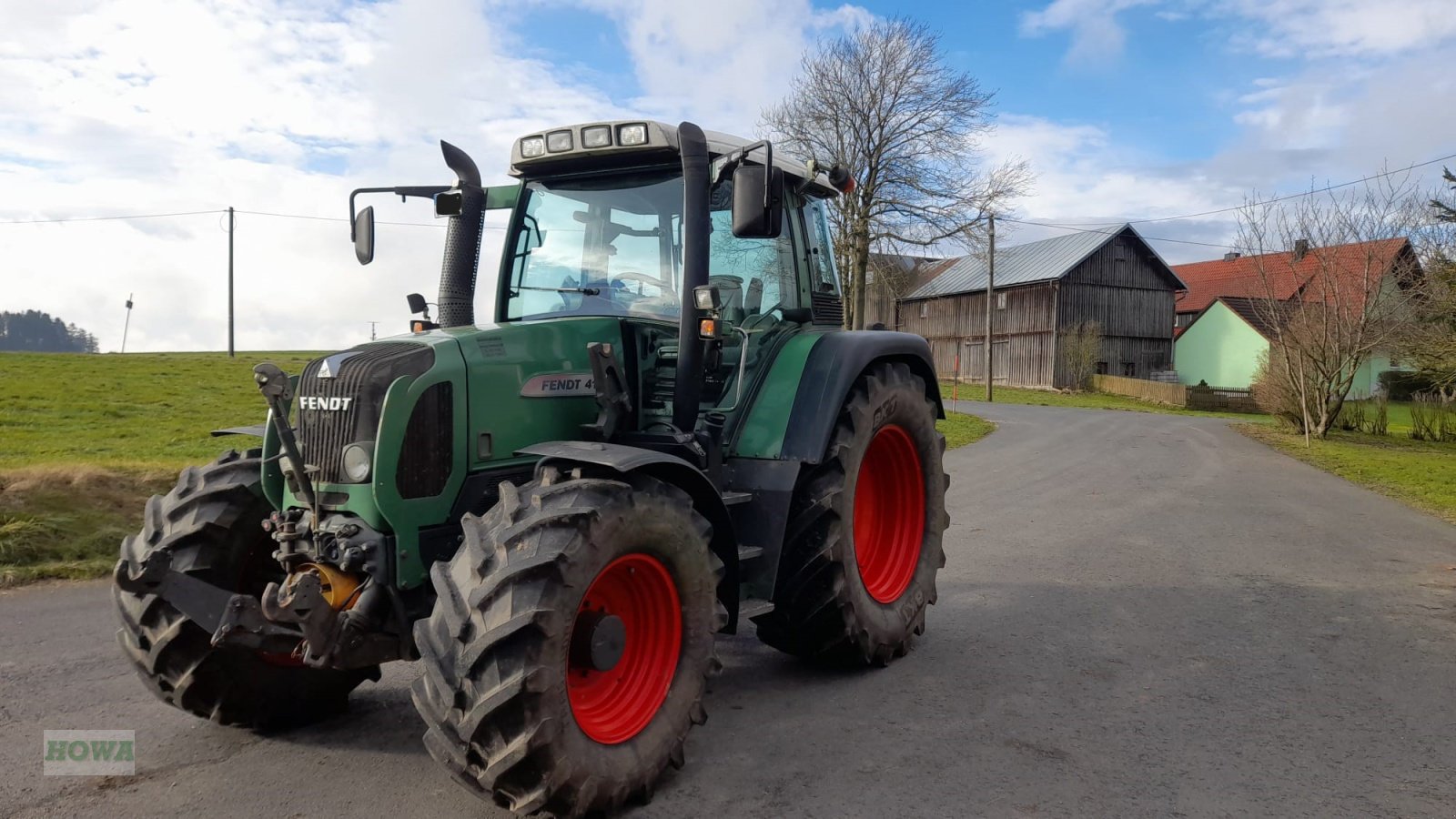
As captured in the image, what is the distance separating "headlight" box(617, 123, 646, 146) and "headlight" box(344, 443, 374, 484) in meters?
1.79

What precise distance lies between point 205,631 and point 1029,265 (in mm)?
49259

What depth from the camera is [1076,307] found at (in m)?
46.1

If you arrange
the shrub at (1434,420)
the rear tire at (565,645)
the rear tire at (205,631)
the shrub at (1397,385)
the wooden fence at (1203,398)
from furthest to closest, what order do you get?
the shrub at (1397,385) < the wooden fence at (1203,398) < the shrub at (1434,420) < the rear tire at (205,631) < the rear tire at (565,645)

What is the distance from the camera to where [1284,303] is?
963 inches

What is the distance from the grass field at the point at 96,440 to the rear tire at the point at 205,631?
2.91ft

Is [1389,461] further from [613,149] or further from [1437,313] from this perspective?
[613,149]

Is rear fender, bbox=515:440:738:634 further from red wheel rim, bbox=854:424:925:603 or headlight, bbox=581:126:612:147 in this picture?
red wheel rim, bbox=854:424:925:603

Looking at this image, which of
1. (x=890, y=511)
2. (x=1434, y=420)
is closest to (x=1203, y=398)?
(x=1434, y=420)

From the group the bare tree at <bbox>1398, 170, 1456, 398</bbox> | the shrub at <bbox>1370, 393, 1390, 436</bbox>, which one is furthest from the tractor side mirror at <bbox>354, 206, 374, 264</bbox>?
the shrub at <bbox>1370, 393, 1390, 436</bbox>

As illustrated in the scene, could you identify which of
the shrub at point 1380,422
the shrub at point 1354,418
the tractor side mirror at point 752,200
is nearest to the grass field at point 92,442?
the tractor side mirror at point 752,200

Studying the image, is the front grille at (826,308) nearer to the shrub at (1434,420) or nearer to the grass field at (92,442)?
the grass field at (92,442)

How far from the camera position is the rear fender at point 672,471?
3.52m

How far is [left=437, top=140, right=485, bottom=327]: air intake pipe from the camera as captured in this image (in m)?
4.96

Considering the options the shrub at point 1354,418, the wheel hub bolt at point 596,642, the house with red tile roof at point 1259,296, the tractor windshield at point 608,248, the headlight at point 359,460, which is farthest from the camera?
the shrub at point 1354,418
